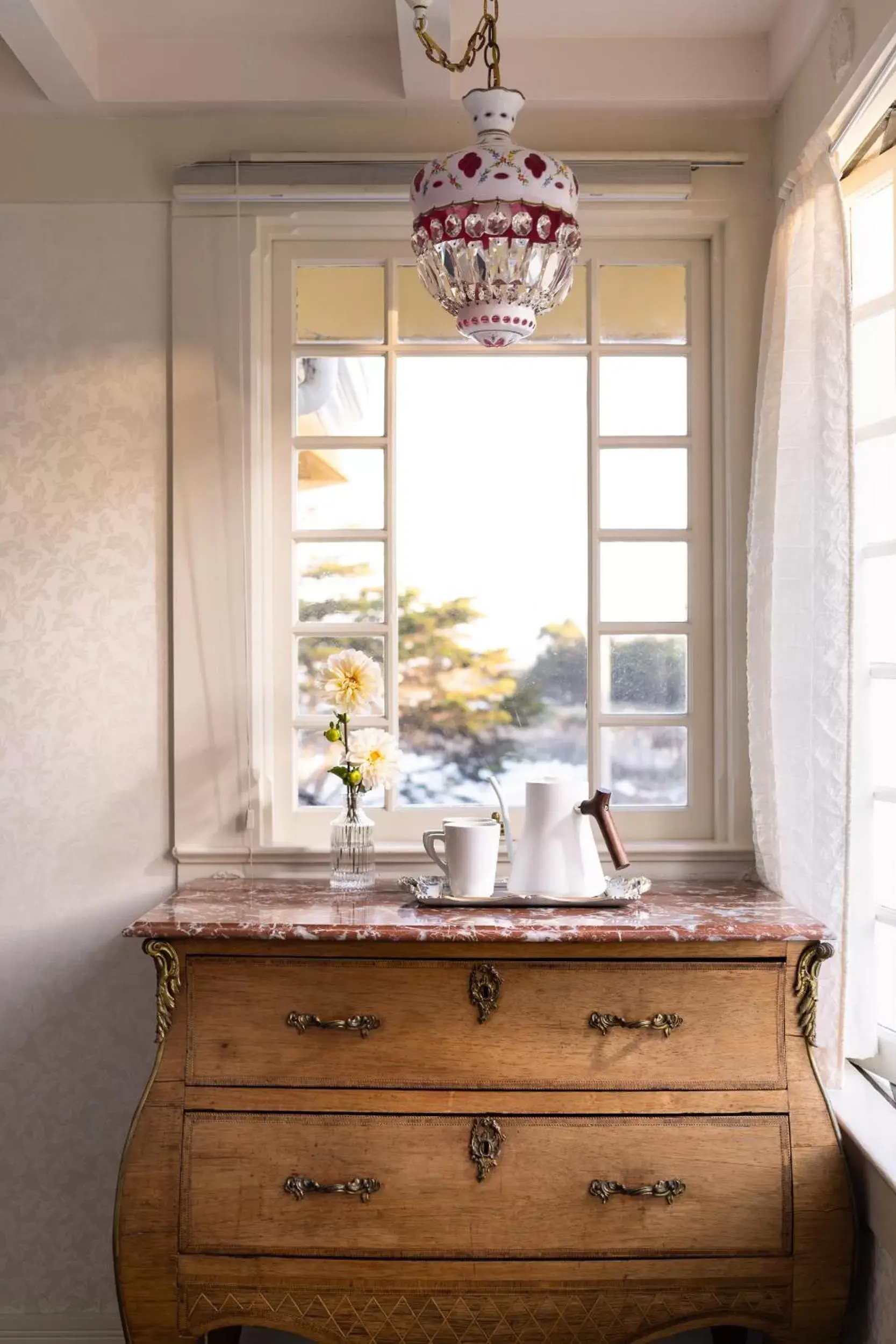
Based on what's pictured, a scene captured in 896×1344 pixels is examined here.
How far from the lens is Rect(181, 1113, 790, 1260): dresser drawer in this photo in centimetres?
199

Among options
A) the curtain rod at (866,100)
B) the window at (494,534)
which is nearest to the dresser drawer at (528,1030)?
the window at (494,534)

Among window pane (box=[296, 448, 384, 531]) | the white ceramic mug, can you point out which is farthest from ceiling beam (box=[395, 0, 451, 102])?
the white ceramic mug

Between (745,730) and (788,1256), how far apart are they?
1.09 metres

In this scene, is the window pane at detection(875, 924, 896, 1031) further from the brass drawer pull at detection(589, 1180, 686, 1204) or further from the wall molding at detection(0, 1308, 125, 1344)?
the wall molding at detection(0, 1308, 125, 1344)

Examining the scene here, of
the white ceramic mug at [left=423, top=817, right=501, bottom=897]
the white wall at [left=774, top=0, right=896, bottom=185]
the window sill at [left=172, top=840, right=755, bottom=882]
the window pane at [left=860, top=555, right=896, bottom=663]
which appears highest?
the white wall at [left=774, top=0, right=896, bottom=185]

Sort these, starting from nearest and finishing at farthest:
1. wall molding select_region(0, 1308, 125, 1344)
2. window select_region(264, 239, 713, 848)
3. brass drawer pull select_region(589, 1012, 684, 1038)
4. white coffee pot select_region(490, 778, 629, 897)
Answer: brass drawer pull select_region(589, 1012, 684, 1038)
white coffee pot select_region(490, 778, 629, 897)
wall molding select_region(0, 1308, 125, 1344)
window select_region(264, 239, 713, 848)

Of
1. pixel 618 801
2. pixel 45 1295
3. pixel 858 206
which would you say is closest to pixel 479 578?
pixel 618 801

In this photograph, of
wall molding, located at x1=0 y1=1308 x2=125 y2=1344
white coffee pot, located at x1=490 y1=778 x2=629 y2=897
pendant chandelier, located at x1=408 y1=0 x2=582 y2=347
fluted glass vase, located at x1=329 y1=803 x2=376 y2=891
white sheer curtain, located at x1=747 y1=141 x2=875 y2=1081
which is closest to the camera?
pendant chandelier, located at x1=408 y1=0 x2=582 y2=347

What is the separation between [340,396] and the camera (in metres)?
2.69

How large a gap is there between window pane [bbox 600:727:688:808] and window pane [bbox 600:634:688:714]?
0.06 metres

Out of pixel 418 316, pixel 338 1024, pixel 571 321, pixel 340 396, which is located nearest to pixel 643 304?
pixel 571 321

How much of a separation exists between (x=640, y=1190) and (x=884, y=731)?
999mm

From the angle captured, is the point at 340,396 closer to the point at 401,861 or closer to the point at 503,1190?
the point at 401,861

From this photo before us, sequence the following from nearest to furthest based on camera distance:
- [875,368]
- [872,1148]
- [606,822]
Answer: [872,1148] < [606,822] < [875,368]
